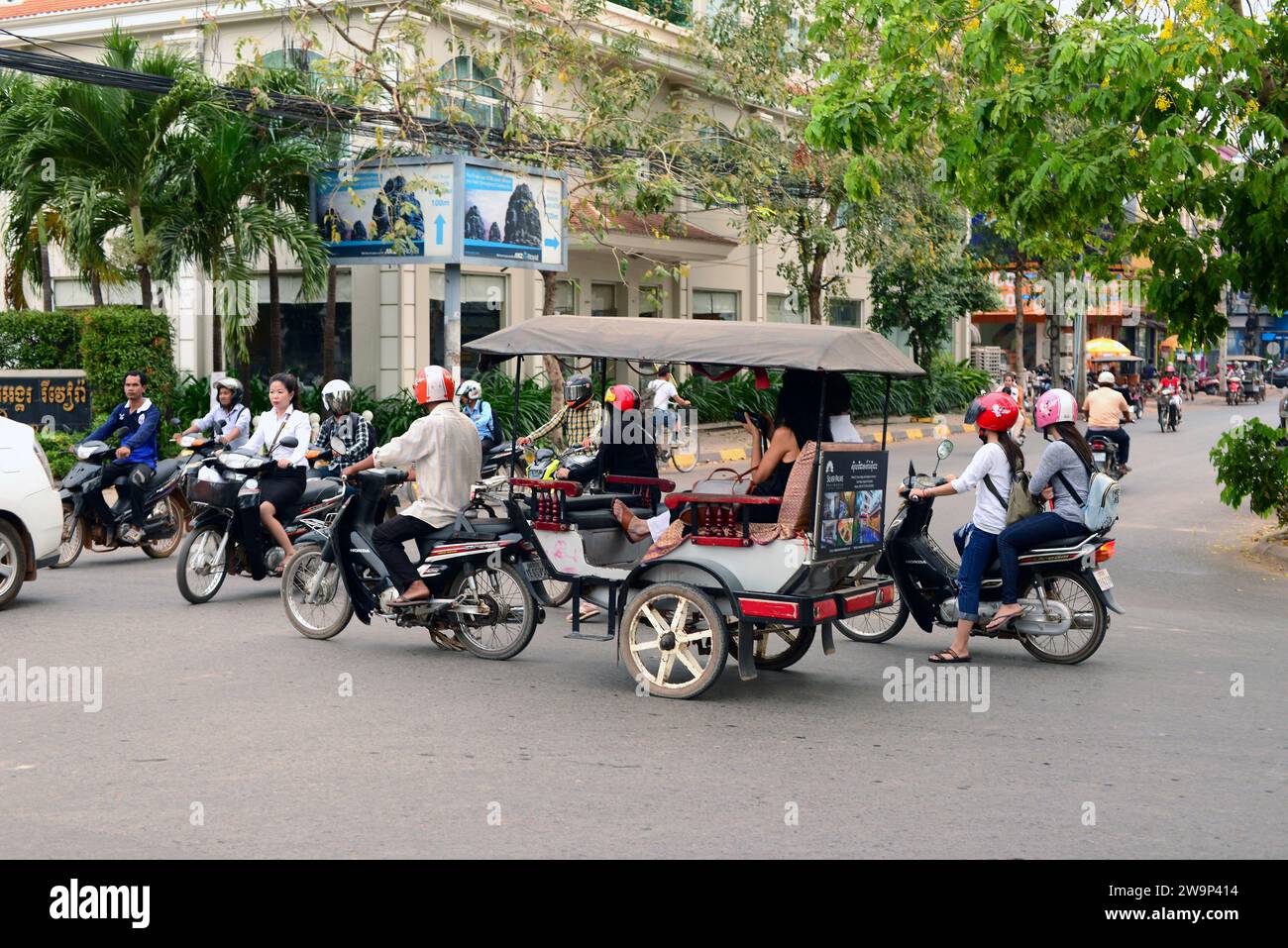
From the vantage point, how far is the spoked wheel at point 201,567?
430 inches

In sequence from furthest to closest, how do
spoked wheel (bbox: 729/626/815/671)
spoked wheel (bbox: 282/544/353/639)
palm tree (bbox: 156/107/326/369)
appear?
palm tree (bbox: 156/107/326/369)
spoked wheel (bbox: 282/544/353/639)
spoked wheel (bbox: 729/626/815/671)

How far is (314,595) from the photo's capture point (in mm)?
9633

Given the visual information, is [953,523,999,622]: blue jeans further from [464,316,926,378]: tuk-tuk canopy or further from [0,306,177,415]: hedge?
[0,306,177,415]: hedge

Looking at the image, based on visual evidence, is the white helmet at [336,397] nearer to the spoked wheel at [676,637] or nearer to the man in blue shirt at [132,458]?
the man in blue shirt at [132,458]

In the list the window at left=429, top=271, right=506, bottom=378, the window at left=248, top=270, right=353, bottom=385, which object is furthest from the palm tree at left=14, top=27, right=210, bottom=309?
the window at left=429, top=271, right=506, bottom=378

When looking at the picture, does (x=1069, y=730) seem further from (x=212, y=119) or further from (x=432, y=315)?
(x=432, y=315)

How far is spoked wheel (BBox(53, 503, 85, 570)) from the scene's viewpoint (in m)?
12.9

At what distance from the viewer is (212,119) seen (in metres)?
19.8

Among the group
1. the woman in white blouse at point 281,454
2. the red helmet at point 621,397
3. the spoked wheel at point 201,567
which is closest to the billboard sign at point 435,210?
the woman in white blouse at point 281,454

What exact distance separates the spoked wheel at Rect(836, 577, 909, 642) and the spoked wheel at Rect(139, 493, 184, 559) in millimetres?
6749

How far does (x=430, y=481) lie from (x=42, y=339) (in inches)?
566

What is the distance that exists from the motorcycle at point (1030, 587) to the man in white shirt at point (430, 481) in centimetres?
274

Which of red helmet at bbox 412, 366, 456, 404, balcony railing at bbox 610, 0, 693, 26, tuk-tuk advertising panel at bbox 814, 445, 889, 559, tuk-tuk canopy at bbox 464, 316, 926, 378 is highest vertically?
balcony railing at bbox 610, 0, 693, 26

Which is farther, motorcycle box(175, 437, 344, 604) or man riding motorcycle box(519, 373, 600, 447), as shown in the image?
man riding motorcycle box(519, 373, 600, 447)
